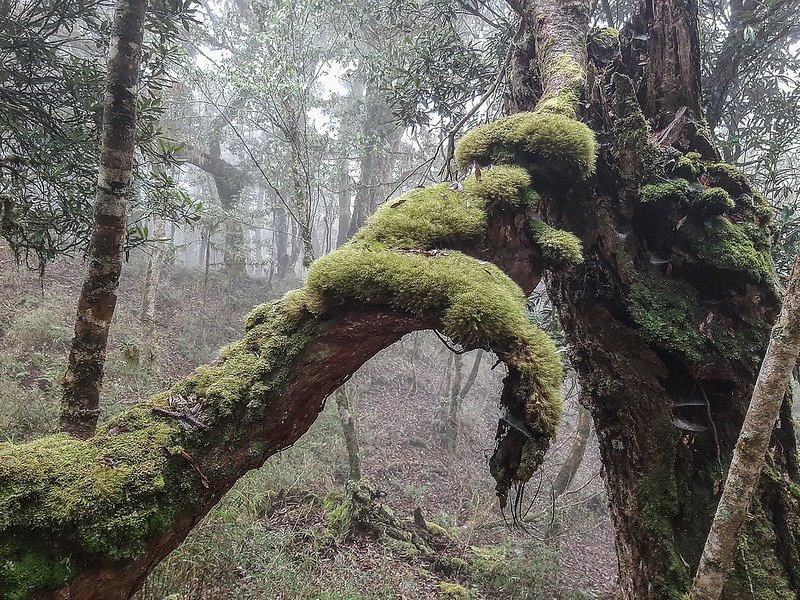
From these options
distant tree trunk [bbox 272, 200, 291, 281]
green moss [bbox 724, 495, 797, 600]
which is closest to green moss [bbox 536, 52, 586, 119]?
green moss [bbox 724, 495, 797, 600]

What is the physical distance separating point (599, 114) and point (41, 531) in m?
3.78

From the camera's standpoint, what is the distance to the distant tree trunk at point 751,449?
1.92 metres

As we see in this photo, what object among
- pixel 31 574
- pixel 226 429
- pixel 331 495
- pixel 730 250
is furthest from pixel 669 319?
pixel 331 495

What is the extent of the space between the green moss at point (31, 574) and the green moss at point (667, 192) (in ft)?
11.3

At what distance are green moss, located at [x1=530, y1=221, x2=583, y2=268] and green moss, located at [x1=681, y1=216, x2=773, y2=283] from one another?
3.48 feet

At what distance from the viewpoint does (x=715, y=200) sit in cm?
280

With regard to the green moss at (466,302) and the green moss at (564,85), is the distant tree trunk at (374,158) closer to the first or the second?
the green moss at (564,85)

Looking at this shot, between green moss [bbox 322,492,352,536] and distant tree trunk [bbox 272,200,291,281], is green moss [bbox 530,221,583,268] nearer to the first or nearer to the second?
green moss [bbox 322,492,352,536]

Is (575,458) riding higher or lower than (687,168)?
lower

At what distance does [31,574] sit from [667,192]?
3.57 metres

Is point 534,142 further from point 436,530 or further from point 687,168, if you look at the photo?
point 436,530

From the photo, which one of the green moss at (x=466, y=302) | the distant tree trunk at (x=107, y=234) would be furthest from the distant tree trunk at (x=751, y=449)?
the distant tree trunk at (x=107, y=234)

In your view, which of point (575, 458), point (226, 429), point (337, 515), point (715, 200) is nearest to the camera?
point (226, 429)

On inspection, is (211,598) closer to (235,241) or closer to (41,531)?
(41,531)
